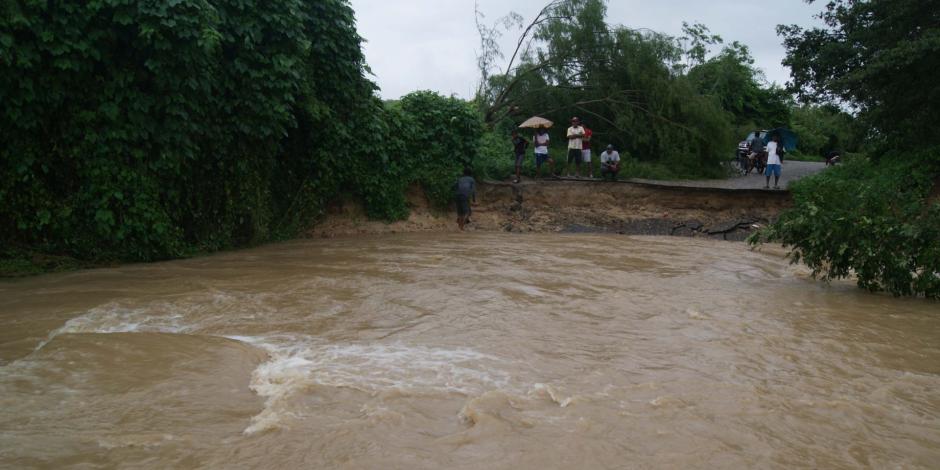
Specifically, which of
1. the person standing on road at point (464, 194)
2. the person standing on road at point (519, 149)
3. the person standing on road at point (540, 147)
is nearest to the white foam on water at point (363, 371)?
the person standing on road at point (464, 194)

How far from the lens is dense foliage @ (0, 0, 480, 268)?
980 centimetres

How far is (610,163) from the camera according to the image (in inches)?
768

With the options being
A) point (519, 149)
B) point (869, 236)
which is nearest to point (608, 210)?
point (519, 149)

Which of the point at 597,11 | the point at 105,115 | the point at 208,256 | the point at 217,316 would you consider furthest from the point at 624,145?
the point at 217,316

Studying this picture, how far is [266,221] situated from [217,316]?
23.4 ft

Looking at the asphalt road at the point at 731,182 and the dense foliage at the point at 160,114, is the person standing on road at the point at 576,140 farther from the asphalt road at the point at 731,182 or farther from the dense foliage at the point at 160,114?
the dense foliage at the point at 160,114

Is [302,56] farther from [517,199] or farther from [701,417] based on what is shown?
[701,417]

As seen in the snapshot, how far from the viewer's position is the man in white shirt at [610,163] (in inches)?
767

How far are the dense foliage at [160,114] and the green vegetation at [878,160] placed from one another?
28.0ft

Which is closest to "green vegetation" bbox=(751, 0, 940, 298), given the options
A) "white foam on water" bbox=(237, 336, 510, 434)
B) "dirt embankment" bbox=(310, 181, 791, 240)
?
"dirt embankment" bbox=(310, 181, 791, 240)

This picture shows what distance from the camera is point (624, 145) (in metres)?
22.2

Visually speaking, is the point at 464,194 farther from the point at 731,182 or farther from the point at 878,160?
the point at 878,160

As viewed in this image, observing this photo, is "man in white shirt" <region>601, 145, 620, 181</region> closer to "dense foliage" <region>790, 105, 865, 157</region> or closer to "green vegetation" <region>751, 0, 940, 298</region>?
"green vegetation" <region>751, 0, 940, 298</region>

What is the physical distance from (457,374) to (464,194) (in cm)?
1239
